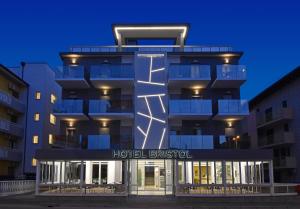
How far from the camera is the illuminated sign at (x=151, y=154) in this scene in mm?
30781

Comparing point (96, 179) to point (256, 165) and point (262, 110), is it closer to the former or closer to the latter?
point (256, 165)

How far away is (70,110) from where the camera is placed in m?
37.0

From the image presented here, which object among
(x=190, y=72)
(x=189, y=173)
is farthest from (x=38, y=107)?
(x=189, y=173)

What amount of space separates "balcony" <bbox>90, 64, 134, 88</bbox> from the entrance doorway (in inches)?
308

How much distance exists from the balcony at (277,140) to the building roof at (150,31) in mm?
15880

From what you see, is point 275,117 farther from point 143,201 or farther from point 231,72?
point 143,201

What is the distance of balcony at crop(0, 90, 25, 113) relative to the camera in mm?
42194

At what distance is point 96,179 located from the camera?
113 feet

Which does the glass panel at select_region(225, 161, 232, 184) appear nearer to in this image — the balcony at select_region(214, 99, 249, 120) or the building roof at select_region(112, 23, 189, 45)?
the balcony at select_region(214, 99, 249, 120)

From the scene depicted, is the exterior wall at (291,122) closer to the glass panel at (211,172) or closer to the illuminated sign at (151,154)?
the glass panel at (211,172)

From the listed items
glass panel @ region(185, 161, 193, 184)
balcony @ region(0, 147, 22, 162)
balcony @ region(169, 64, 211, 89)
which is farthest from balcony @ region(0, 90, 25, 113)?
glass panel @ region(185, 161, 193, 184)

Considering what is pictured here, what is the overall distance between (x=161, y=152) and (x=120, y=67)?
416 inches

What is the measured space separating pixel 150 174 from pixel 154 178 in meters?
0.50

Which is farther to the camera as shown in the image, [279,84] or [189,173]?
[279,84]
